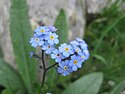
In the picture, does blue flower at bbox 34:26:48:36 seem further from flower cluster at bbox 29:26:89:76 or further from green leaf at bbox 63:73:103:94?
green leaf at bbox 63:73:103:94

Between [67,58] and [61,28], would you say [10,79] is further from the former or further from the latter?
[67,58]

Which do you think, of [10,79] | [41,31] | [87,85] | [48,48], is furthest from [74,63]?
[10,79]

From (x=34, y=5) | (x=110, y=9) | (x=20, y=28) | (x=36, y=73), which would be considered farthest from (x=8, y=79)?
(x=110, y=9)

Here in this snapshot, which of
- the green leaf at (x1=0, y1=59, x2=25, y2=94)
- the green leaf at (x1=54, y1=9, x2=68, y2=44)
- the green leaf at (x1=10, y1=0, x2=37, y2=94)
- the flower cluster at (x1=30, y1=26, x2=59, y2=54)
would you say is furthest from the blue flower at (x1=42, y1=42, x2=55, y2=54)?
the green leaf at (x1=0, y1=59, x2=25, y2=94)

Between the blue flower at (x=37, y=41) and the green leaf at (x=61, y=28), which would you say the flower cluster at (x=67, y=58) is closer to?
the blue flower at (x=37, y=41)

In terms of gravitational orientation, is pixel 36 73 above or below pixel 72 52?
above

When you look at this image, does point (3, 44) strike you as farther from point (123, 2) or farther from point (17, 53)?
point (123, 2)
